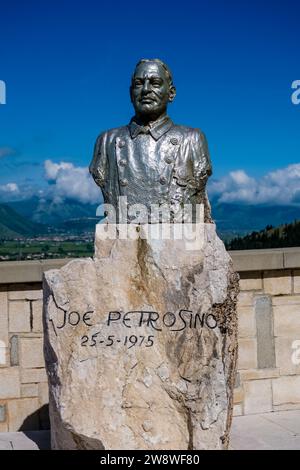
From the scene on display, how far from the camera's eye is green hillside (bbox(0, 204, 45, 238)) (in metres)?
8.34

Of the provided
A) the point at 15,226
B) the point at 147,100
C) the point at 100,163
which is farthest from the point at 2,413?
the point at 15,226

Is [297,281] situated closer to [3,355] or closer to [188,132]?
[188,132]

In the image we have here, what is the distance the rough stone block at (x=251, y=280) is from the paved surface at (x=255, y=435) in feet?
3.85

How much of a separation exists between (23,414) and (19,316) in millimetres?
856

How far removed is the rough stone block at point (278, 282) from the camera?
6.26 metres

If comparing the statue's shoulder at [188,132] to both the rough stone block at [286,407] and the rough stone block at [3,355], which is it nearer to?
the rough stone block at [3,355]

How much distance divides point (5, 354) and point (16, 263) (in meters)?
0.79

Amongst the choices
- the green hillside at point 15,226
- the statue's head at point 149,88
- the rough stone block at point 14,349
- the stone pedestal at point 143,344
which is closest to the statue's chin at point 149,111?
A: the statue's head at point 149,88

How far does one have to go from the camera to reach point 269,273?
626 centimetres

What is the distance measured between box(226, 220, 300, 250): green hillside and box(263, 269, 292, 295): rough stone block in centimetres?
129

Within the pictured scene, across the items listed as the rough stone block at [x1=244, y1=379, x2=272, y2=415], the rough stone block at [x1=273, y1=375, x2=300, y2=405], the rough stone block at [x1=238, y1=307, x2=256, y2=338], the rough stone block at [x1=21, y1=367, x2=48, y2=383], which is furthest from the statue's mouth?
the rough stone block at [x1=273, y1=375, x2=300, y2=405]
